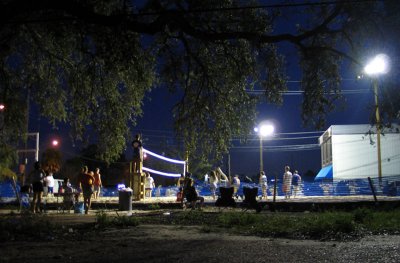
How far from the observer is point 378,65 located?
38.9 ft

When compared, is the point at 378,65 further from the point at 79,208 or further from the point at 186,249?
the point at 79,208

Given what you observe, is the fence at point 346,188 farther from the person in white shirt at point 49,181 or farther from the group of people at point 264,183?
the person in white shirt at point 49,181

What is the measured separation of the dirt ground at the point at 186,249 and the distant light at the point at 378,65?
390 centimetres

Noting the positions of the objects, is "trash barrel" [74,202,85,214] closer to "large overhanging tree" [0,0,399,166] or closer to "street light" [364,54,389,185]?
"large overhanging tree" [0,0,399,166]

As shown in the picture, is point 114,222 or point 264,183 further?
point 264,183

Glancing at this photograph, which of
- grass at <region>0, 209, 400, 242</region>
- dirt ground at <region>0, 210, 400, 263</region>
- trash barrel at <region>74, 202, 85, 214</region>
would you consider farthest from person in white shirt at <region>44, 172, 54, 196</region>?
dirt ground at <region>0, 210, 400, 263</region>

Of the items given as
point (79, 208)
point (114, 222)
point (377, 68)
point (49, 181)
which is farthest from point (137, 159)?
point (377, 68)

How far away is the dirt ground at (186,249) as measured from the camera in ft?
24.3

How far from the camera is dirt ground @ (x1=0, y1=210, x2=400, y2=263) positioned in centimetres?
741

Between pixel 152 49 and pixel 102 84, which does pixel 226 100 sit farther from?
pixel 102 84

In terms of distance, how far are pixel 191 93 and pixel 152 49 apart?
1583mm

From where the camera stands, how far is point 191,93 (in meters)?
13.9

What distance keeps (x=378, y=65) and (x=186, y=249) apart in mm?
6592

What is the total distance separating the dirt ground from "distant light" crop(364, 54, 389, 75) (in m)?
3.90
